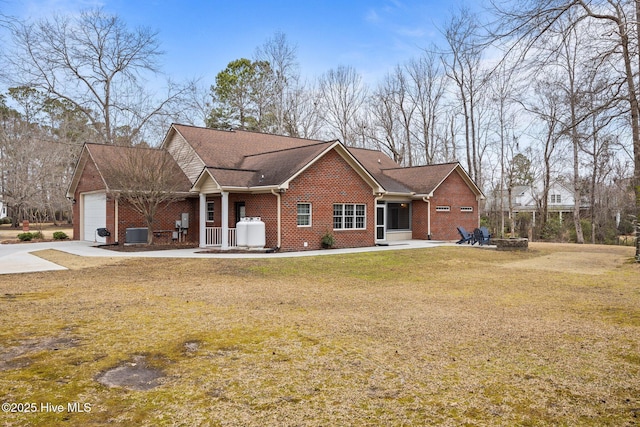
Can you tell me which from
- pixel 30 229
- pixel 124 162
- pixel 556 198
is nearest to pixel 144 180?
pixel 124 162

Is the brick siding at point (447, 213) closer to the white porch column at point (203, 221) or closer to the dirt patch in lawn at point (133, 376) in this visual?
the white porch column at point (203, 221)

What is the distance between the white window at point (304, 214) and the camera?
1970 cm

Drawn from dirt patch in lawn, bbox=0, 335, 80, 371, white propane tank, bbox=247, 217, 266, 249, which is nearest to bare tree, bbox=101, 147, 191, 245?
white propane tank, bbox=247, 217, 266, 249

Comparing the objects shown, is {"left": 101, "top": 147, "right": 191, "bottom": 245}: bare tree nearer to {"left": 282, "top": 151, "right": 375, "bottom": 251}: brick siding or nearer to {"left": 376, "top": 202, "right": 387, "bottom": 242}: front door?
{"left": 282, "top": 151, "right": 375, "bottom": 251}: brick siding

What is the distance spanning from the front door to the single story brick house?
2.1 inches

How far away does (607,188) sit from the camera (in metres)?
38.1

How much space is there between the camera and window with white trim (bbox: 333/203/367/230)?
21.0 meters

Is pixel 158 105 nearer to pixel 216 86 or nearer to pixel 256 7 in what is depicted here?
pixel 216 86

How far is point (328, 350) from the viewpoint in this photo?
5.64m

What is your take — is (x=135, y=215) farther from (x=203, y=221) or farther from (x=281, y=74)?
(x=281, y=74)

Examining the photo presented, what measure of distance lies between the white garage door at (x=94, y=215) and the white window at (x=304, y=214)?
9622 mm

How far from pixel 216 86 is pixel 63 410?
42.2 meters

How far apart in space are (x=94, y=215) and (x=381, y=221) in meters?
15.0

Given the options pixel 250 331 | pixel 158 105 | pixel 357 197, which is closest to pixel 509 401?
pixel 250 331
